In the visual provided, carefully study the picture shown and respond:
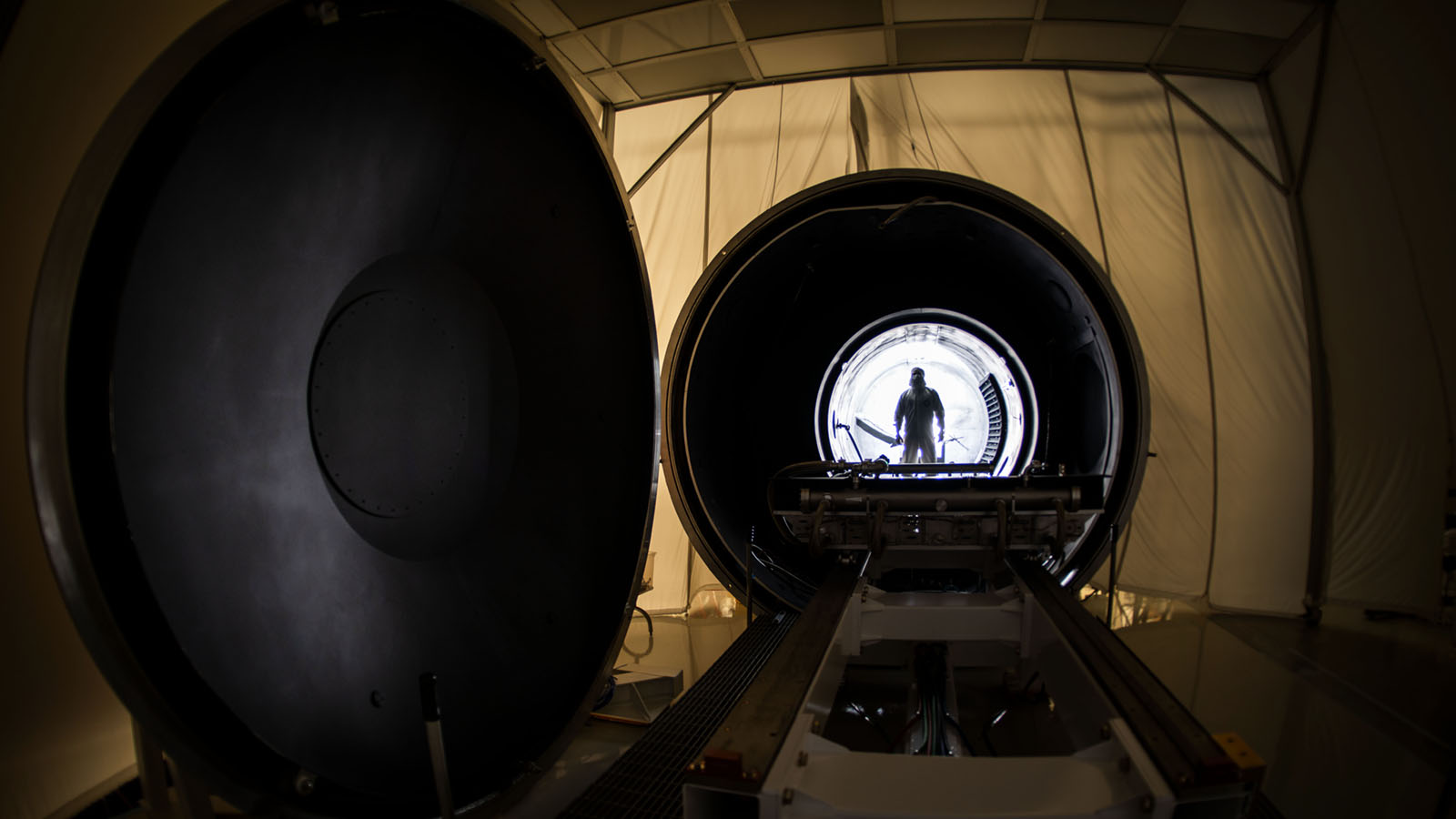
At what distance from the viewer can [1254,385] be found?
12.4ft

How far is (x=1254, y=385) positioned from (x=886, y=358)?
2.05m

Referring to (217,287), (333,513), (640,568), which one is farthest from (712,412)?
(217,287)

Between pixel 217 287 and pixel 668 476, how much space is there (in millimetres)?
1898

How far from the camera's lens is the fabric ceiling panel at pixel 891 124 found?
161 inches

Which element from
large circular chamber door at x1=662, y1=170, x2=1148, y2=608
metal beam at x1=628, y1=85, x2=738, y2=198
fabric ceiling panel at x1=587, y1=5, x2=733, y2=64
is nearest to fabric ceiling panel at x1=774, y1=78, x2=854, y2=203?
metal beam at x1=628, y1=85, x2=738, y2=198

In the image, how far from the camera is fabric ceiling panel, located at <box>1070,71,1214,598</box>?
385cm

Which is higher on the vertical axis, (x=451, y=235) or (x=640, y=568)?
(x=451, y=235)

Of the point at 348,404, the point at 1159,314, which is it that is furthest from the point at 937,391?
the point at 348,404

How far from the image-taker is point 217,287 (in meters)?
0.99

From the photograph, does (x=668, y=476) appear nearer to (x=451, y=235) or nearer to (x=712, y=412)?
(x=712, y=412)

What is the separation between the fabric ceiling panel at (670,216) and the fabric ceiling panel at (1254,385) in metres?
2.98

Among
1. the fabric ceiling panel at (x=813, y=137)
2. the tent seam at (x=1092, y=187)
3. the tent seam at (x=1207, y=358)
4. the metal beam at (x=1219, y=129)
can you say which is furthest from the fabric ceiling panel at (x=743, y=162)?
the tent seam at (x=1207, y=358)

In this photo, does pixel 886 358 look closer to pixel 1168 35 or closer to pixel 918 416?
pixel 918 416

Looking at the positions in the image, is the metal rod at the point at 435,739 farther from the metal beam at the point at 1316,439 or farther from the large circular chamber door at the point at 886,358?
the metal beam at the point at 1316,439
